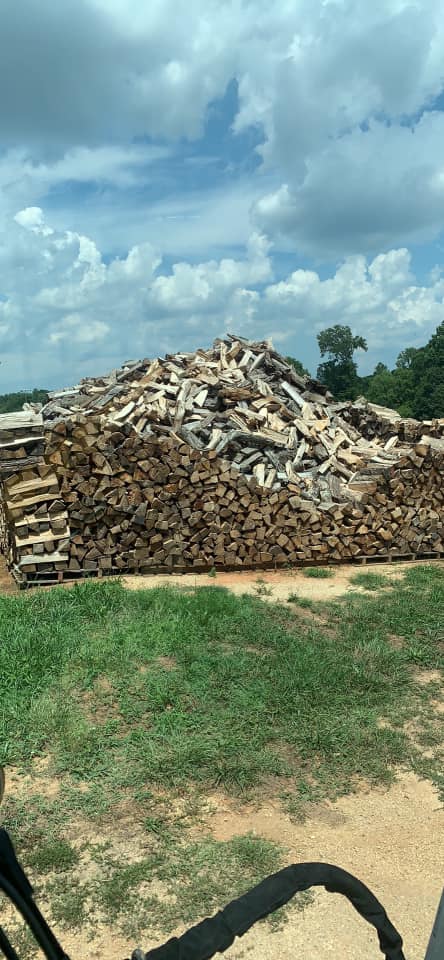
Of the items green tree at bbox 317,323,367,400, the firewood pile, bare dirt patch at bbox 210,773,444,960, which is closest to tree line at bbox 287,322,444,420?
green tree at bbox 317,323,367,400

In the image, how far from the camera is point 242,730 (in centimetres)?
537

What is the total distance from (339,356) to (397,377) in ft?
15.5

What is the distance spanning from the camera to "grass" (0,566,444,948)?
393 cm

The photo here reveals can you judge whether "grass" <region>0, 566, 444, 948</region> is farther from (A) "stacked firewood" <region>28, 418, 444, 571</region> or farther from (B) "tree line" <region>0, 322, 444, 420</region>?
(B) "tree line" <region>0, 322, 444, 420</region>

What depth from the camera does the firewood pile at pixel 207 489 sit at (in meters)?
9.86

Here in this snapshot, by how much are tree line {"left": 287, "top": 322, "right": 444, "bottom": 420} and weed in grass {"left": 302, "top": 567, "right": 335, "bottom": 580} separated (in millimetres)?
27449

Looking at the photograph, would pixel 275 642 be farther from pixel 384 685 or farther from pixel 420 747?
pixel 420 747

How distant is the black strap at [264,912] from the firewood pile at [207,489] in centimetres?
888

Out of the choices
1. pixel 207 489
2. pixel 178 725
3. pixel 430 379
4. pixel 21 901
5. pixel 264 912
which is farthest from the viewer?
pixel 430 379

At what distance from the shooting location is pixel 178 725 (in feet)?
17.7

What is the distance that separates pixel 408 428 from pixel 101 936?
11412mm

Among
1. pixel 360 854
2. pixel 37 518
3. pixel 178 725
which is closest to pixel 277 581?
pixel 37 518

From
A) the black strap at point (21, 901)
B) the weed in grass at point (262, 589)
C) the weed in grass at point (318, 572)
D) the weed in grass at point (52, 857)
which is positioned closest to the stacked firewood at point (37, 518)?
the weed in grass at point (262, 589)

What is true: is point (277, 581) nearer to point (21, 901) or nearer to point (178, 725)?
point (178, 725)
